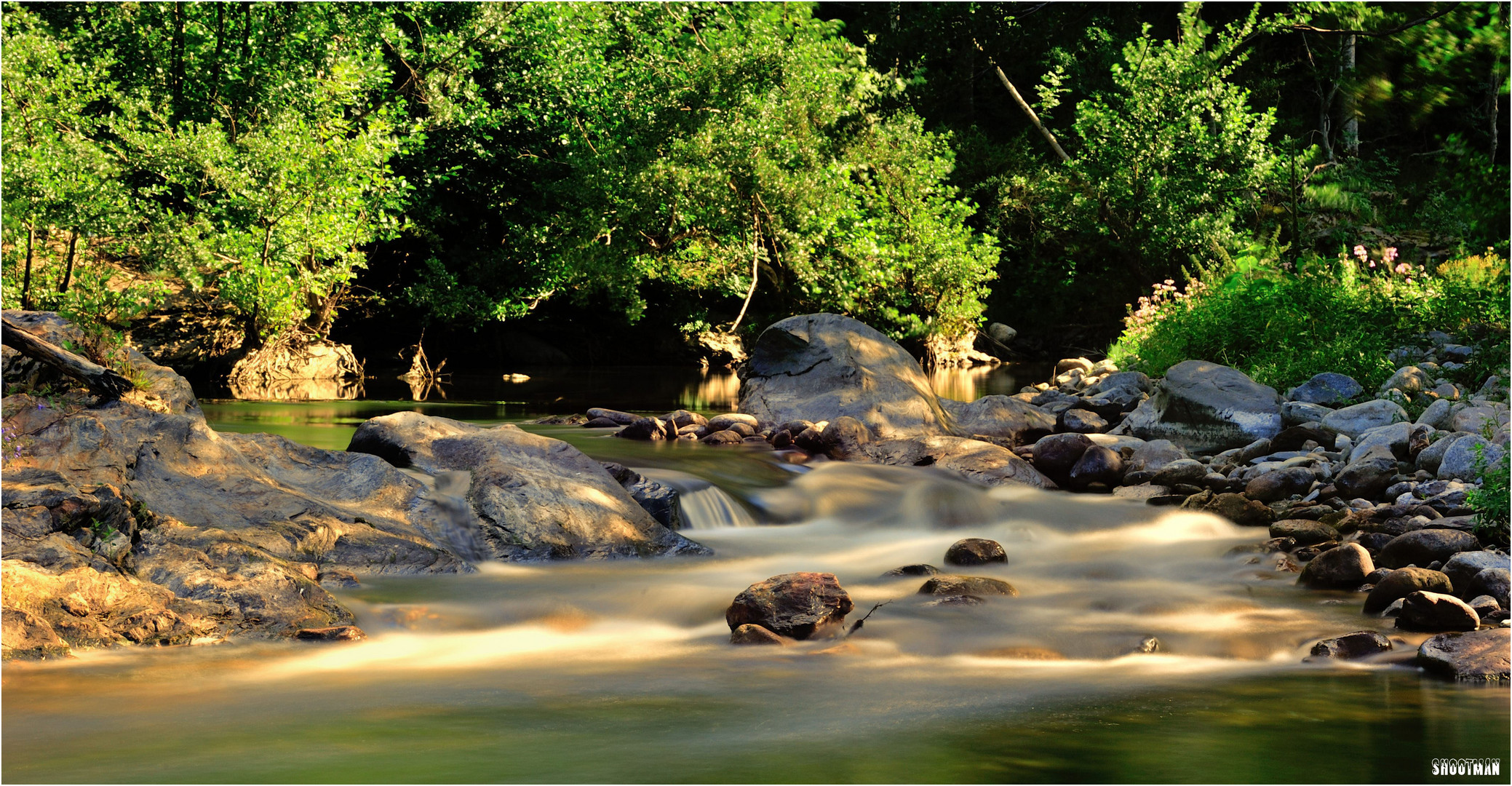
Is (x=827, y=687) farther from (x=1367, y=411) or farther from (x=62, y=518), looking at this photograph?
(x=1367, y=411)

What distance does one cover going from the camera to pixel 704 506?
28.9ft

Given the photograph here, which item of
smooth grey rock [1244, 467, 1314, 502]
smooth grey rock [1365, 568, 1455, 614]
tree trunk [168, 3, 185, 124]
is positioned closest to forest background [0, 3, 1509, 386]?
tree trunk [168, 3, 185, 124]

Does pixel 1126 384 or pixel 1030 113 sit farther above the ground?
pixel 1030 113

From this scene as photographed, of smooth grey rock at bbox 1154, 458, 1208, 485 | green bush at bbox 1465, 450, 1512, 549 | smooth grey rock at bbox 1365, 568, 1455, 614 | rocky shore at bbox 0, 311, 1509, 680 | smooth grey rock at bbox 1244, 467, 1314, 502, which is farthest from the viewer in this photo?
smooth grey rock at bbox 1154, 458, 1208, 485

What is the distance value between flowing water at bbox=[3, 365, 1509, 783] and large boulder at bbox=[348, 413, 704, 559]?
262 mm

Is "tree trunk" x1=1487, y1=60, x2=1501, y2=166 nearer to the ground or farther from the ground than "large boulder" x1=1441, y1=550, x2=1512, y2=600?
farther from the ground

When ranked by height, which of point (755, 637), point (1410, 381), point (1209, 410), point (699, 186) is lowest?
point (755, 637)

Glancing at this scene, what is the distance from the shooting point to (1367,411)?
10.5 metres

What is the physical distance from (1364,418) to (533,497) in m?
7.52

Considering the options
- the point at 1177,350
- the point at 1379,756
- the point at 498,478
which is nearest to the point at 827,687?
the point at 1379,756

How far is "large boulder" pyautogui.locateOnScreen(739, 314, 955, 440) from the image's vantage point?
12.2 m

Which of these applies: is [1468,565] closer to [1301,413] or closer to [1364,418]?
[1364,418]

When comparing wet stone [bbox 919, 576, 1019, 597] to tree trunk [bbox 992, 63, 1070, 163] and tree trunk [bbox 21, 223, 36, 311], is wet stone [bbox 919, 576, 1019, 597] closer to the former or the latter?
tree trunk [bbox 21, 223, 36, 311]

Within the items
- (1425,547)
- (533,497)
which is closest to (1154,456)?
(1425,547)
